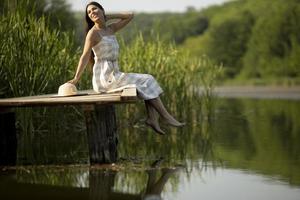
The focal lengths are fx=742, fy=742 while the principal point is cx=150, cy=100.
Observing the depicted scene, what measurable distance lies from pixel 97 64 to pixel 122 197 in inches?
70.9

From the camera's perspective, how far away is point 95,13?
231 inches

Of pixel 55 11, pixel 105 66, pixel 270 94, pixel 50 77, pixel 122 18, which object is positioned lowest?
pixel 270 94

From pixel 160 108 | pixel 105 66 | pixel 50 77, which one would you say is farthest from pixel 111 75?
pixel 50 77

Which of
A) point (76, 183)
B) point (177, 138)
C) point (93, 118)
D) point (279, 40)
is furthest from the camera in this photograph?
point (279, 40)

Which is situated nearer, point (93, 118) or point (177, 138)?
point (93, 118)

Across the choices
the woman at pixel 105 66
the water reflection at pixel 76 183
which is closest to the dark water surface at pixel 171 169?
the water reflection at pixel 76 183

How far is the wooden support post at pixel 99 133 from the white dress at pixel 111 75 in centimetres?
26

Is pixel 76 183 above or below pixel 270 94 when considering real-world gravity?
above

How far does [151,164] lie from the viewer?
5.69m

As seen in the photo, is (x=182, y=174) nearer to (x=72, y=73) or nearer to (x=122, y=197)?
(x=122, y=197)

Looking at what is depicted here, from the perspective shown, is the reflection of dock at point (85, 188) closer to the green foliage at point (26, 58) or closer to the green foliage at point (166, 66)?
the green foliage at point (26, 58)

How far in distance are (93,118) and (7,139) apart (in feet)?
2.82

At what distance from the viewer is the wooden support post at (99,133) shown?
5.53 m

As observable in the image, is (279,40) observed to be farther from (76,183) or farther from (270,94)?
(76,183)
